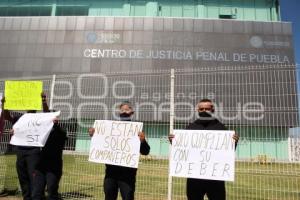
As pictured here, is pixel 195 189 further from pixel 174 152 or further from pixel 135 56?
pixel 135 56

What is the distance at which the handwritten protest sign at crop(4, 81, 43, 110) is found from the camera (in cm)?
666

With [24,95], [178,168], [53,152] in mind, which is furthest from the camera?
[24,95]

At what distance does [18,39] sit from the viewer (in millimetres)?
41969

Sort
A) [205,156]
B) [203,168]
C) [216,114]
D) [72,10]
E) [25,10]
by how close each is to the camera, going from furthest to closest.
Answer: [25,10] < [72,10] < [216,114] < [205,156] < [203,168]

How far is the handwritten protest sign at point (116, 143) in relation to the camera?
4.98 m

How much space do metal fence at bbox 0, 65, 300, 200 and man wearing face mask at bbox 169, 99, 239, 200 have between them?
958 millimetres

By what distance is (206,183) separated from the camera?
4688 mm

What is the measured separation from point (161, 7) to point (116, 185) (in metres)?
43.0

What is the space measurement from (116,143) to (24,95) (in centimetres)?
257

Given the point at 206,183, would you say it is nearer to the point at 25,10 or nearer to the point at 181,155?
the point at 181,155

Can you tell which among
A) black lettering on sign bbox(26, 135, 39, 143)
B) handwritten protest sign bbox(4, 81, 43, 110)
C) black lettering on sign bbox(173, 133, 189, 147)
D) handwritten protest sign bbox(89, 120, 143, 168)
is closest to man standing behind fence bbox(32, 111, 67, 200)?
black lettering on sign bbox(26, 135, 39, 143)

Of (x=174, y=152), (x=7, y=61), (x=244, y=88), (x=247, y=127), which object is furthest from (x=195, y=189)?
(x=7, y=61)

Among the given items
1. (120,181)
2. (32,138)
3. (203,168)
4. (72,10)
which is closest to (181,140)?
(203,168)

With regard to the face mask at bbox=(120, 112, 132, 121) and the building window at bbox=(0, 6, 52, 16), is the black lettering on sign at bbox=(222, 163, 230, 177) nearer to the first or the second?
the face mask at bbox=(120, 112, 132, 121)
